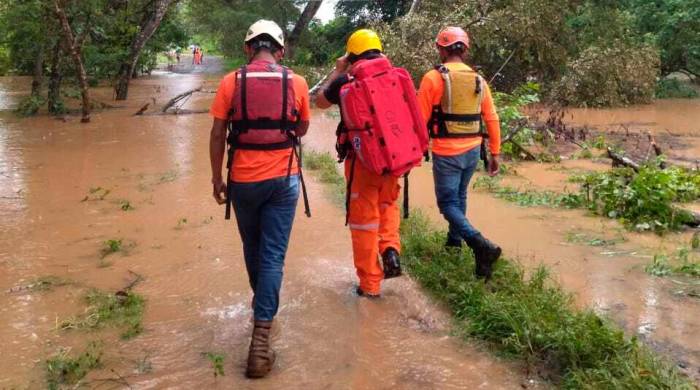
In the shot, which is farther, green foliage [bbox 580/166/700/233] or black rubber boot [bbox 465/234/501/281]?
green foliage [bbox 580/166/700/233]

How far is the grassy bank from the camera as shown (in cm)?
309

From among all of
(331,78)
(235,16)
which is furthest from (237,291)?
(235,16)

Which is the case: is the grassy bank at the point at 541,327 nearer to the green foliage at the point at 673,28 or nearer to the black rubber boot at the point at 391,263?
the black rubber boot at the point at 391,263

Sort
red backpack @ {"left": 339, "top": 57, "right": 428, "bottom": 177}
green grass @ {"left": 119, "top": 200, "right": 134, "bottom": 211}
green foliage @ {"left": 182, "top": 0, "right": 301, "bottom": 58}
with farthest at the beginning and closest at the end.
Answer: green foliage @ {"left": 182, "top": 0, "right": 301, "bottom": 58}
green grass @ {"left": 119, "top": 200, "right": 134, "bottom": 211}
red backpack @ {"left": 339, "top": 57, "right": 428, "bottom": 177}

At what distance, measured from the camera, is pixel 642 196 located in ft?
20.4

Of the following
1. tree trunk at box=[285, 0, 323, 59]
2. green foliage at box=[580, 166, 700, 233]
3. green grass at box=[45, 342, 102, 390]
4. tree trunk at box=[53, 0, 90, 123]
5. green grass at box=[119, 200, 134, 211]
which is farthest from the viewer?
tree trunk at box=[285, 0, 323, 59]

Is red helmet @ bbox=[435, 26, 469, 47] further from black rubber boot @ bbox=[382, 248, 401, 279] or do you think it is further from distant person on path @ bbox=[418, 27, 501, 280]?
black rubber boot @ bbox=[382, 248, 401, 279]

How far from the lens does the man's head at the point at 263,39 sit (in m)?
3.42

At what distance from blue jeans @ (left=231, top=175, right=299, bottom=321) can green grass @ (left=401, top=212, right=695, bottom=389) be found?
1236 mm

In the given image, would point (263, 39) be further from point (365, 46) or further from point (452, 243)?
point (452, 243)

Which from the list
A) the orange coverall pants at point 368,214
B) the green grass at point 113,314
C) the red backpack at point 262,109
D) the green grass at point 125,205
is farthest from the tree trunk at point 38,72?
the red backpack at point 262,109

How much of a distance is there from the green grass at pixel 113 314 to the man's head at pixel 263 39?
1.84 m

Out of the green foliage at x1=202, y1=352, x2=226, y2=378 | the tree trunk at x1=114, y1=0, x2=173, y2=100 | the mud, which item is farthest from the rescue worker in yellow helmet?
the tree trunk at x1=114, y1=0, x2=173, y2=100

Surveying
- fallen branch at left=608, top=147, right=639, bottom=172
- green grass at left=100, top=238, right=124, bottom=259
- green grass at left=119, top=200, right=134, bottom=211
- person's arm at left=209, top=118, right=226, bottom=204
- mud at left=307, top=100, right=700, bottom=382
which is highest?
person's arm at left=209, top=118, right=226, bottom=204
